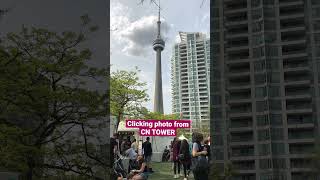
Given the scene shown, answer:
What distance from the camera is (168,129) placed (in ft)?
74.9

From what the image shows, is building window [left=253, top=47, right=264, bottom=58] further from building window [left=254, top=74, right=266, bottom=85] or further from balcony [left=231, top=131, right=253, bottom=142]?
balcony [left=231, top=131, right=253, bottom=142]

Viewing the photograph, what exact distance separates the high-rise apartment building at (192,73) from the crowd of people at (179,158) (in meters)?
30.4

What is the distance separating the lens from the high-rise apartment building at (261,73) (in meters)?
15.5

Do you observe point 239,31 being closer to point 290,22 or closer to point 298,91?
point 290,22

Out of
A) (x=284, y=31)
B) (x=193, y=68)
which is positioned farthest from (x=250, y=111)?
(x=193, y=68)

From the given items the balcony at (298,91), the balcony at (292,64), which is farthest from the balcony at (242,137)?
the balcony at (292,64)

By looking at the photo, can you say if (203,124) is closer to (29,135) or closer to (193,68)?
(193,68)

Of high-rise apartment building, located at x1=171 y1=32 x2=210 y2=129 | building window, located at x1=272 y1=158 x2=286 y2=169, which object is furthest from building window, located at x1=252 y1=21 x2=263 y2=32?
high-rise apartment building, located at x1=171 y1=32 x2=210 y2=129

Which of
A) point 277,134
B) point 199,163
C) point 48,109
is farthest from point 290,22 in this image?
point 199,163

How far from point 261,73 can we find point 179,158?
6796mm

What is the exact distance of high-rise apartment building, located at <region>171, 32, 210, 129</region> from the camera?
50.7 meters

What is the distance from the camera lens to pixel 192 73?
57.5m

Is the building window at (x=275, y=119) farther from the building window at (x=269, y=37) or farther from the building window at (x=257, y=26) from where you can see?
the building window at (x=257, y=26)

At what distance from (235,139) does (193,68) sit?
2926 centimetres
